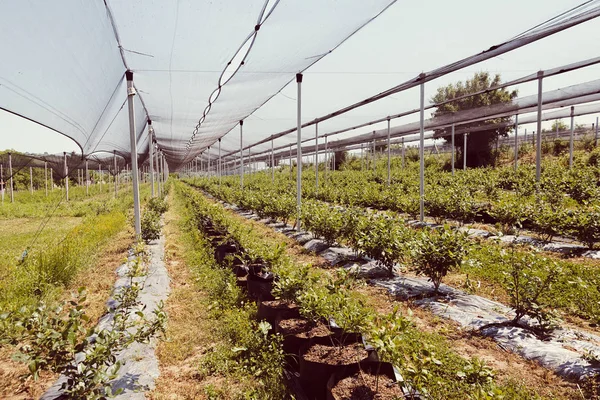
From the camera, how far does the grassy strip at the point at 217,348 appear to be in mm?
2490

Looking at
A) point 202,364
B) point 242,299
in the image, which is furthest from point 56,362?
point 242,299

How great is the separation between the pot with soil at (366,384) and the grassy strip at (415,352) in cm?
13

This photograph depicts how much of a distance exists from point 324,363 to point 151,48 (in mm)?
3640

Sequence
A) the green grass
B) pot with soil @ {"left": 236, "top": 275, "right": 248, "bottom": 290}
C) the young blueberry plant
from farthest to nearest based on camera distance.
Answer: pot with soil @ {"left": 236, "top": 275, "right": 248, "bottom": 290} → the green grass → the young blueberry plant

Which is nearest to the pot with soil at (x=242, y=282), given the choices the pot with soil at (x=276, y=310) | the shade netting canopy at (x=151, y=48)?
the pot with soil at (x=276, y=310)

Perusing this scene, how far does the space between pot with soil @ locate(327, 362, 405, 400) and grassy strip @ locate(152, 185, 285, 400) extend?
0.54 metres

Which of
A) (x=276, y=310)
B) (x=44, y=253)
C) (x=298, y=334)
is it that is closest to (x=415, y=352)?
(x=298, y=334)

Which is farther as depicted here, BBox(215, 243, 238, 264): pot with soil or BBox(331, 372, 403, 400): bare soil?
BBox(215, 243, 238, 264): pot with soil

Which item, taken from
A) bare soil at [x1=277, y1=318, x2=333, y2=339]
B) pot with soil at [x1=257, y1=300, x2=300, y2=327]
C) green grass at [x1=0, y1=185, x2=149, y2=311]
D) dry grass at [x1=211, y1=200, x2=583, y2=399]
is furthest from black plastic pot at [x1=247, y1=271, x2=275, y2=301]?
green grass at [x1=0, y1=185, x2=149, y2=311]

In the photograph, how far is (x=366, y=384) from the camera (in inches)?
78.3

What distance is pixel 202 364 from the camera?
2.79m

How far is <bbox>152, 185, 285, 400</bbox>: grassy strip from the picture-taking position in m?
2.49

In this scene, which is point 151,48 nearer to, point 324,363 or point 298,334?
point 298,334

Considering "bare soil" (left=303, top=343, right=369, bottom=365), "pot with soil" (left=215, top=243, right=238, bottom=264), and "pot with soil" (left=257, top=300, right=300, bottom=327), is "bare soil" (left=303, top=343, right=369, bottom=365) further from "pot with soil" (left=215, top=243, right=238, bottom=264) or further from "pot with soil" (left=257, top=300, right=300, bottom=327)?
"pot with soil" (left=215, top=243, right=238, bottom=264)
